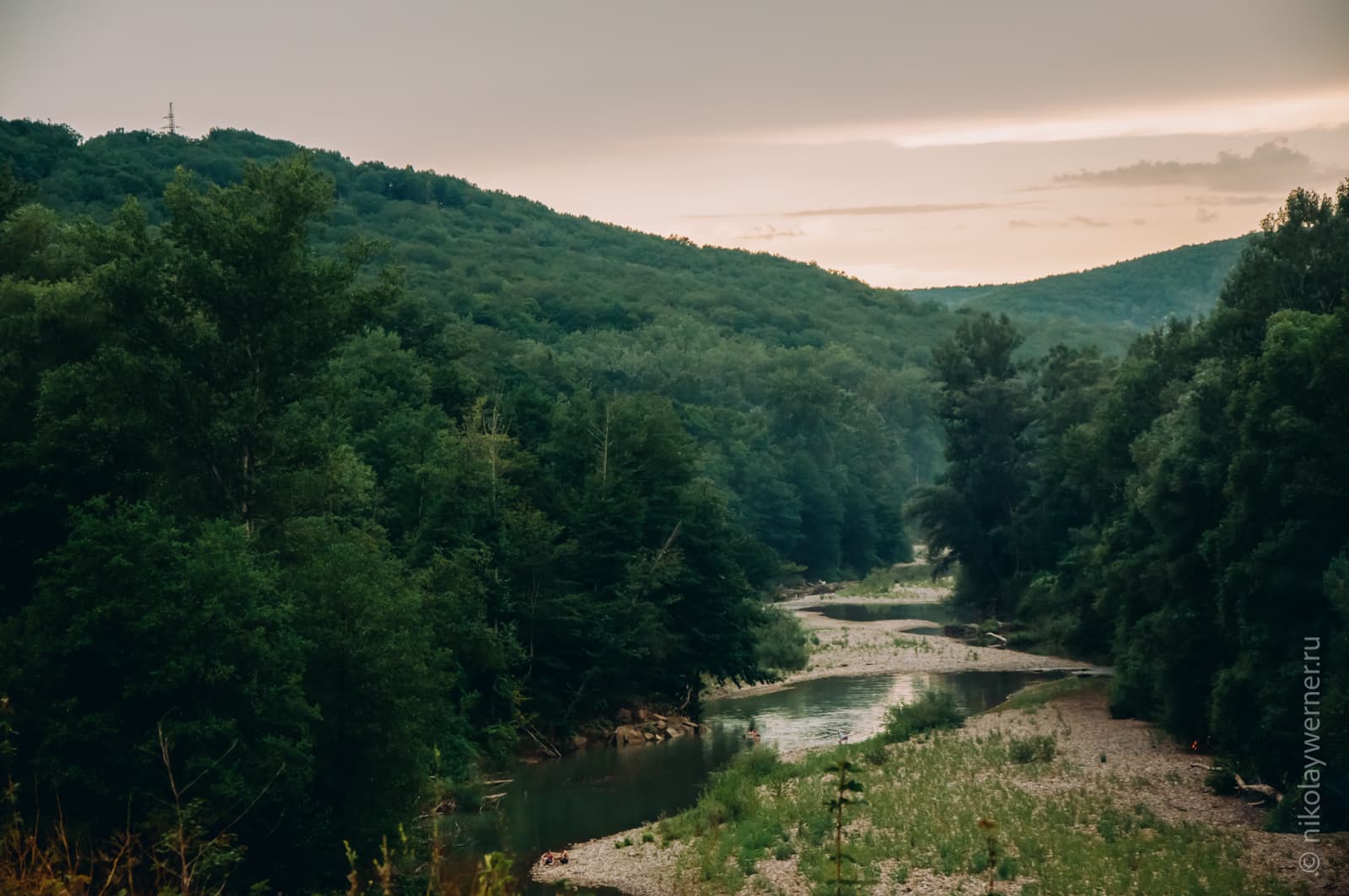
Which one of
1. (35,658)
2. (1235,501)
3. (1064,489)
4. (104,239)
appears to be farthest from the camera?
(1064,489)

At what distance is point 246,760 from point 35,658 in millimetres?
3736

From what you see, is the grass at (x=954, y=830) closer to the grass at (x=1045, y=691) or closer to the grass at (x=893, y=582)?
the grass at (x=1045, y=691)

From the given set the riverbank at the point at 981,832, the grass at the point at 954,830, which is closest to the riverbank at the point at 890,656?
the riverbank at the point at 981,832

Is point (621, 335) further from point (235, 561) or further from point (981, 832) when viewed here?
point (235, 561)

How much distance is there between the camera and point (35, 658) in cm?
2084

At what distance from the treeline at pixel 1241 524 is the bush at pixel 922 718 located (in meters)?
6.20

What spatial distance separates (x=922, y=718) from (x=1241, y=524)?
40.5 feet

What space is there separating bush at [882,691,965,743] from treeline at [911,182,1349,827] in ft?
20.3

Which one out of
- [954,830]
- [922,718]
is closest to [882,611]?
[922,718]

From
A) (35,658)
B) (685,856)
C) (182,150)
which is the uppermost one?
(182,150)

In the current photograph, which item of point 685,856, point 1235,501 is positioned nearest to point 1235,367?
point 1235,501

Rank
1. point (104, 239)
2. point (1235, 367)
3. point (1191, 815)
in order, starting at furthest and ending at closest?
point (1235, 367) < point (1191, 815) < point (104, 239)

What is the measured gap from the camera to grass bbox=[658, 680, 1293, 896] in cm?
2386

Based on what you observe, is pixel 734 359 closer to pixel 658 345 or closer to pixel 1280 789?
pixel 658 345
